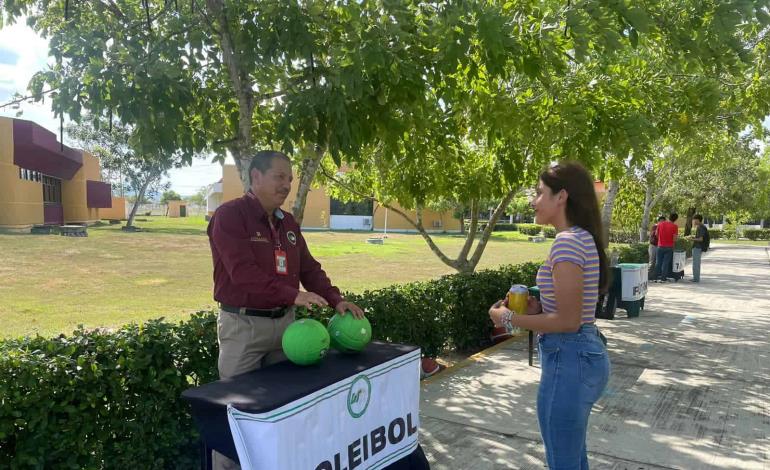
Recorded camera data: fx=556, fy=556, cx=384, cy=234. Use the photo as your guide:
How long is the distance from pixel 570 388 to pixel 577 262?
59cm

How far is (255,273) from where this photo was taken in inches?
116

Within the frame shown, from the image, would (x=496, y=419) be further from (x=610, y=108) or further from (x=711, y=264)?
(x=711, y=264)

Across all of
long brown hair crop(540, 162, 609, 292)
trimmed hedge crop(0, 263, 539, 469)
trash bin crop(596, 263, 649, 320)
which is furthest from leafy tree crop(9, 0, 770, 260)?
trash bin crop(596, 263, 649, 320)

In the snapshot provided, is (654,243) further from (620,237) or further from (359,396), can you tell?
(620,237)

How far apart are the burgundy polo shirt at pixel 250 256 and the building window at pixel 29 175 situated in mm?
37472

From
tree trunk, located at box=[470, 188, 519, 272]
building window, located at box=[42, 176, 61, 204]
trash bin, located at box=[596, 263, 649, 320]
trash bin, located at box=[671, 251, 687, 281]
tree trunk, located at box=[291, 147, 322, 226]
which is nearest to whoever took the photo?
tree trunk, located at box=[291, 147, 322, 226]

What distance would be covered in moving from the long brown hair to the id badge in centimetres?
155

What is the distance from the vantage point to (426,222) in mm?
60281

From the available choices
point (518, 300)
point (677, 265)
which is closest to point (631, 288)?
point (518, 300)

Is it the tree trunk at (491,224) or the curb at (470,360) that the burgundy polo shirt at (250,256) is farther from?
the tree trunk at (491,224)

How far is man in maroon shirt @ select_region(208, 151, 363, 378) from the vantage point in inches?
117

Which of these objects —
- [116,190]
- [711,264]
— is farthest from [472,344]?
[116,190]

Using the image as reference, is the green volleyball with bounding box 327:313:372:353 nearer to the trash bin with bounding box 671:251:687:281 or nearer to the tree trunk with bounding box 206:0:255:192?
the tree trunk with bounding box 206:0:255:192

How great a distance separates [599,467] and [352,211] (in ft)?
175
